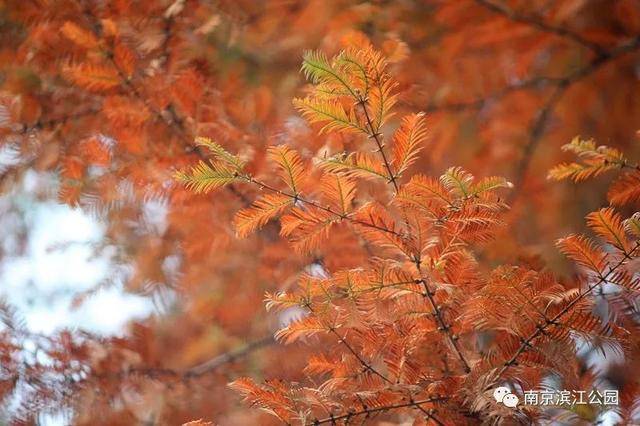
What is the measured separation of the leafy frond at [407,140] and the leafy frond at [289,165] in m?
0.09

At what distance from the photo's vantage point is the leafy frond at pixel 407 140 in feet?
2.26

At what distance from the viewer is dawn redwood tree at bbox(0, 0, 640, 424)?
2.25ft

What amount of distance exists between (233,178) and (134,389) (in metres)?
0.55

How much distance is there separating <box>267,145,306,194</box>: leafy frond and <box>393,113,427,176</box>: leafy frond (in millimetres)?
93

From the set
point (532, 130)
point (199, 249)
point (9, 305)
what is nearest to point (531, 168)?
point (532, 130)

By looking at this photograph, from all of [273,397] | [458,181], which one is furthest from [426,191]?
[273,397]

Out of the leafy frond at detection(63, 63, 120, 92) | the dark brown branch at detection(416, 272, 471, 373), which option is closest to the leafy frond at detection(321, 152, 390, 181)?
the dark brown branch at detection(416, 272, 471, 373)

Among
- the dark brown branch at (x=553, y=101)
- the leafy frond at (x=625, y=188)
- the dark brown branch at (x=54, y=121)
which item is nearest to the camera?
the leafy frond at (x=625, y=188)

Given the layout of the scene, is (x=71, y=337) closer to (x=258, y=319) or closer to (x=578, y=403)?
(x=258, y=319)

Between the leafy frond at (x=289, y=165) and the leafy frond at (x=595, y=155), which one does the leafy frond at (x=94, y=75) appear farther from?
the leafy frond at (x=595, y=155)

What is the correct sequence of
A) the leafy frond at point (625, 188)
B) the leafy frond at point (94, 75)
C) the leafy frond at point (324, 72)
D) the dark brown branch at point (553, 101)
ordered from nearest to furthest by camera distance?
the leafy frond at point (324, 72), the leafy frond at point (625, 188), the leafy frond at point (94, 75), the dark brown branch at point (553, 101)

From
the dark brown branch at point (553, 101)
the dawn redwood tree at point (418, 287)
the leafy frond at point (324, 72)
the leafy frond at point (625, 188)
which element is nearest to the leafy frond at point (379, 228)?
the dawn redwood tree at point (418, 287)

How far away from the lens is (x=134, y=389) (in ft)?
3.62

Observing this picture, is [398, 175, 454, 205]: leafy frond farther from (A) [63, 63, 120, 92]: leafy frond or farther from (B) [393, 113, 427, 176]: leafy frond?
(A) [63, 63, 120, 92]: leafy frond
